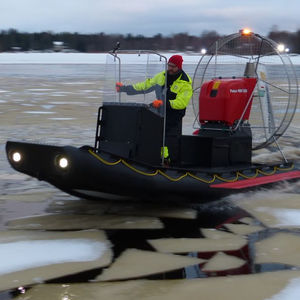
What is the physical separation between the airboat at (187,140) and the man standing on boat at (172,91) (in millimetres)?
71

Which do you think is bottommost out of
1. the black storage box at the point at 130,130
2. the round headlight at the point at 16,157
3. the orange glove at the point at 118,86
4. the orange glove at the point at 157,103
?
the round headlight at the point at 16,157

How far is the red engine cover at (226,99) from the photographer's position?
494 cm

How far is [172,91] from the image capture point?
4.48 m

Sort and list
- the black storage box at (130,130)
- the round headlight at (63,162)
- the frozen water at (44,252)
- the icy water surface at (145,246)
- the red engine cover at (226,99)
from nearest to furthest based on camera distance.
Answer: the icy water surface at (145,246)
the frozen water at (44,252)
the round headlight at (63,162)
the black storage box at (130,130)
the red engine cover at (226,99)

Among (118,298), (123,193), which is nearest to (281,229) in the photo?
(123,193)

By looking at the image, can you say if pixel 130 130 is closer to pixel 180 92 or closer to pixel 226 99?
pixel 180 92

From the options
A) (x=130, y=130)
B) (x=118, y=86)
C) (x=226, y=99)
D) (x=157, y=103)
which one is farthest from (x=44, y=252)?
(x=226, y=99)

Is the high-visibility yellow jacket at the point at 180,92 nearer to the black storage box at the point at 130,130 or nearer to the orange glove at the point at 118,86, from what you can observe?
the orange glove at the point at 118,86

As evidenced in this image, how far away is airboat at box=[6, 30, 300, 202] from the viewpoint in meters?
3.83

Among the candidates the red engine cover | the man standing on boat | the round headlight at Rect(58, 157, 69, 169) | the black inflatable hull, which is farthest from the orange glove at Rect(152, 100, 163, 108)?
the red engine cover

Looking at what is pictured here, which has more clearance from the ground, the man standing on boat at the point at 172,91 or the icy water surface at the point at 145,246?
the man standing on boat at the point at 172,91

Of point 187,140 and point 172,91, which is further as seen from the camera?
point 187,140

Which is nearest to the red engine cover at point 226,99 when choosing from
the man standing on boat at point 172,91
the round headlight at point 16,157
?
the man standing on boat at point 172,91

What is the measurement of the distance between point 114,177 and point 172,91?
104 cm
